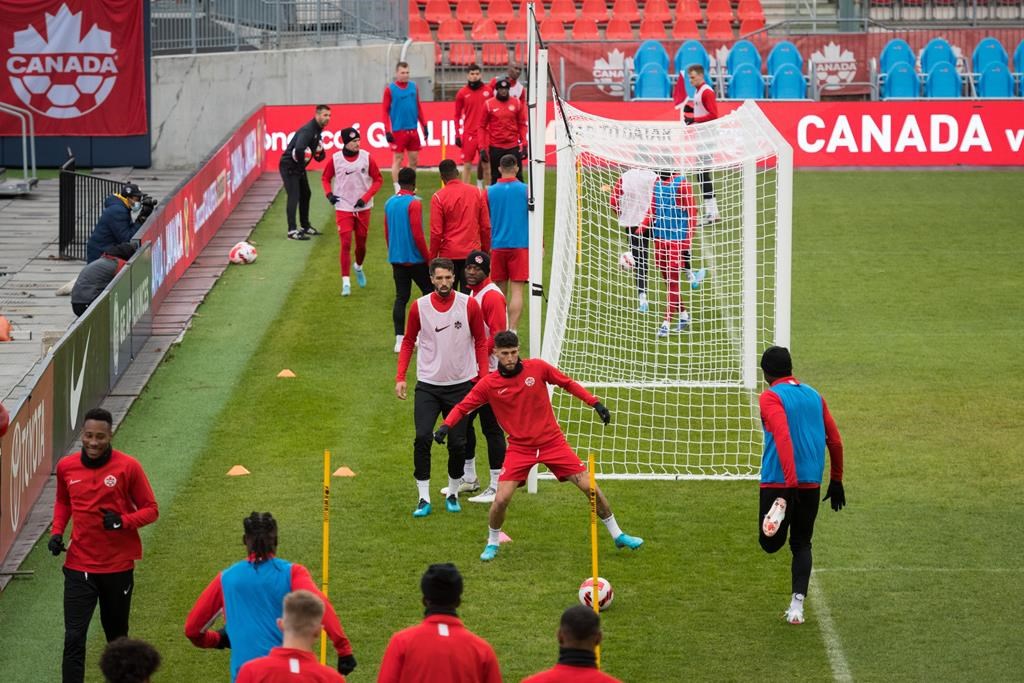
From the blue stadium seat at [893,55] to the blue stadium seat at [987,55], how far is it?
1295 mm

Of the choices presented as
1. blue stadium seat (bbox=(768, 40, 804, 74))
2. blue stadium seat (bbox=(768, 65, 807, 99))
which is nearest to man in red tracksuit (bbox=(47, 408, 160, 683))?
blue stadium seat (bbox=(768, 65, 807, 99))

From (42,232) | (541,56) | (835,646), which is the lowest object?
(835,646)

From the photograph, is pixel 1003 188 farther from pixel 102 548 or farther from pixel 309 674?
pixel 309 674

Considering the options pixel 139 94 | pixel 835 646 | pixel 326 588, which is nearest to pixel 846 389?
pixel 835 646

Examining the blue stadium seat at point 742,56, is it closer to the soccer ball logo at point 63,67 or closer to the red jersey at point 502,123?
the red jersey at point 502,123

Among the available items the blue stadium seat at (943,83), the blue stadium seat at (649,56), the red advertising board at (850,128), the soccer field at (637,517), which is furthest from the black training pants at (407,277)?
the blue stadium seat at (943,83)

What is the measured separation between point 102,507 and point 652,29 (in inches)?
1137

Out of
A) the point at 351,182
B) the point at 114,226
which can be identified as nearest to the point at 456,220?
the point at 351,182

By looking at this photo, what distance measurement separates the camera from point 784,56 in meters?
32.3

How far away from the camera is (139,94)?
2858 cm

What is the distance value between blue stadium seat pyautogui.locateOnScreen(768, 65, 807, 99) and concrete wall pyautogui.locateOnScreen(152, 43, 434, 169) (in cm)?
928

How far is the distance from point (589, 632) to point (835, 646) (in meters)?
4.13

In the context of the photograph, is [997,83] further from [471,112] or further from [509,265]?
[509,265]

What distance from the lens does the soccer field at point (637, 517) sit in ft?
33.7
